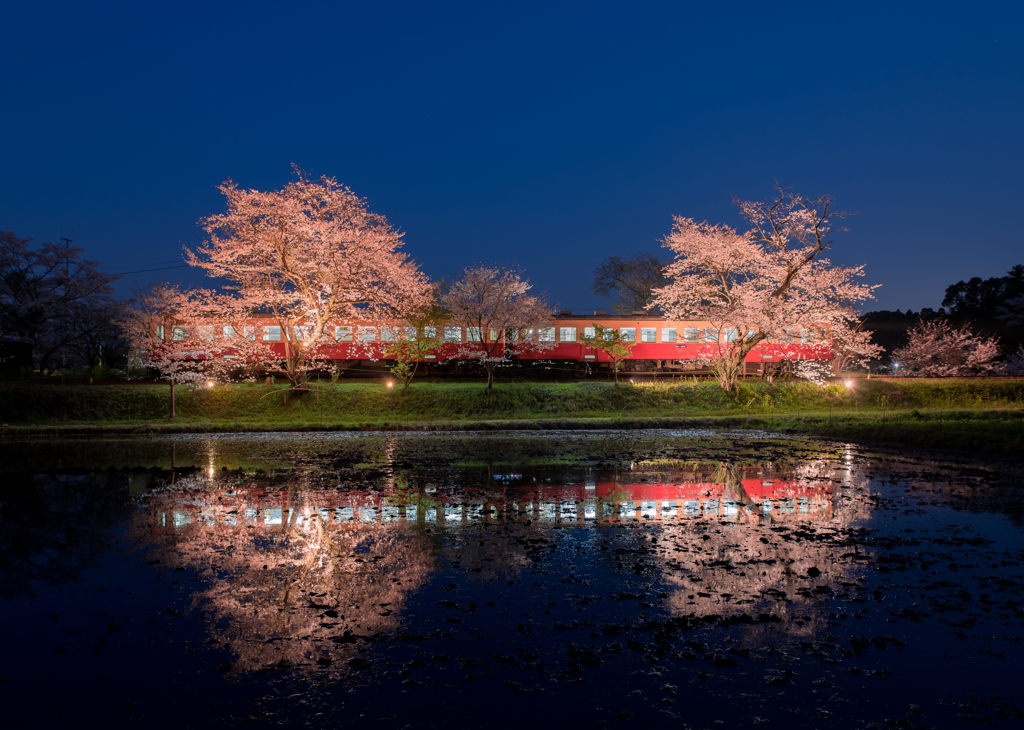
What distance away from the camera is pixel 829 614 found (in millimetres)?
3979

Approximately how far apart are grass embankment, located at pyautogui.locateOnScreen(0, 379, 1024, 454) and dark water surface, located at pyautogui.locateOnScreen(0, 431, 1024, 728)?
10752 millimetres

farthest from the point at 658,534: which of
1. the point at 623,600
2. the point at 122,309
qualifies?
the point at 122,309

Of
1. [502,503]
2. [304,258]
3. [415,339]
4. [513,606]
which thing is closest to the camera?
[513,606]

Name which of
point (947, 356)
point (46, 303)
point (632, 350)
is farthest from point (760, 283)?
point (46, 303)

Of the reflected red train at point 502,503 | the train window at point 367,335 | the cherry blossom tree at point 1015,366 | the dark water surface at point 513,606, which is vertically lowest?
the reflected red train at point 502,503

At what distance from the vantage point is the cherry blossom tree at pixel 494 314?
28.4m

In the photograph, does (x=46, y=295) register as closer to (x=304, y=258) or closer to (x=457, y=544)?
(x=304, y=258)

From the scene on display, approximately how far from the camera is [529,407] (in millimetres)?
24797

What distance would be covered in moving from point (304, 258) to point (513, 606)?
21.6 m

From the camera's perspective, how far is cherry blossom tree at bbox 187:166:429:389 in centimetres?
2248

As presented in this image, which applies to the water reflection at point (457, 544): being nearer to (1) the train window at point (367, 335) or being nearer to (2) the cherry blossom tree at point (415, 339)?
(2) the cherry blossom tree at point (415, 339)

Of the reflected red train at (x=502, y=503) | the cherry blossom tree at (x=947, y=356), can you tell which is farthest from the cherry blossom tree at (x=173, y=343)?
the cherry blossom tree at (x=947, y=356)

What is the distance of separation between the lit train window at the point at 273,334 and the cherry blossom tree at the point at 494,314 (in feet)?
27.0

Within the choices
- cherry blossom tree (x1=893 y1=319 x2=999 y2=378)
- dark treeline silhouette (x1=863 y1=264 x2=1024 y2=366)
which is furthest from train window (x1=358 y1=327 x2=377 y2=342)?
dark treeline silhouette (x1=863 y1=264 x2=1024 y2=366)
